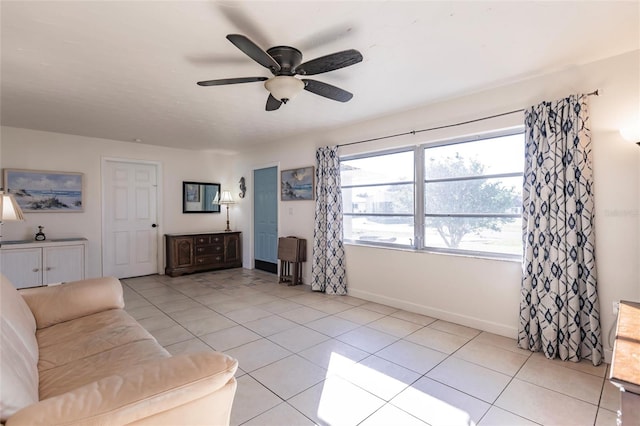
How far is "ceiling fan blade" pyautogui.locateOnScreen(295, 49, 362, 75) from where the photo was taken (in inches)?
74.7

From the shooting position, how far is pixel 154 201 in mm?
5633

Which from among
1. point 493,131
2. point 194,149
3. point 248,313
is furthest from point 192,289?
point 493,131

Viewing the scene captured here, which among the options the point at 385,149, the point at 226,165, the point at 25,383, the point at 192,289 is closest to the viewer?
the point at 25,383

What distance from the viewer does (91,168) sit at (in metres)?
4.90

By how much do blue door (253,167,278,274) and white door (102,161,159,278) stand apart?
5.98 feet

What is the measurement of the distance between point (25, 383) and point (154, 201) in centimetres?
503

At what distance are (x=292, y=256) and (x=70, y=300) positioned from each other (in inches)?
116

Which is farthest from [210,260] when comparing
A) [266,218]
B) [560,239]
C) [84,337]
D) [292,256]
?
[560,239]

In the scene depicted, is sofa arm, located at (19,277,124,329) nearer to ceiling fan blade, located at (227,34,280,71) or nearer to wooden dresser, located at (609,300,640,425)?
ceiling fan blade, located at (227,34,280,71)

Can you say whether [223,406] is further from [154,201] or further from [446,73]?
[154,201]

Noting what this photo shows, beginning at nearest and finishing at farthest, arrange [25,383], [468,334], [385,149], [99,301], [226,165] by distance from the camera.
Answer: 1. [25,383]
2. [99,301]
3. [468,334]
4. [385,149]
5. [226,165]

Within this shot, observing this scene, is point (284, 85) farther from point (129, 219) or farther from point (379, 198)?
point (129, 219)

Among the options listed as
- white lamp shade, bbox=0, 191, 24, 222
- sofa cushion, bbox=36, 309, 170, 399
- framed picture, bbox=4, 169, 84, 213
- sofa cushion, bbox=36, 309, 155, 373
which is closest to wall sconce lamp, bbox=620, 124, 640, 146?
sofa cushion, bbox=36, 309, 170, 399

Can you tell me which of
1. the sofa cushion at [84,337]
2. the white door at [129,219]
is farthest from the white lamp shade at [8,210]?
the white door at [129,219]
